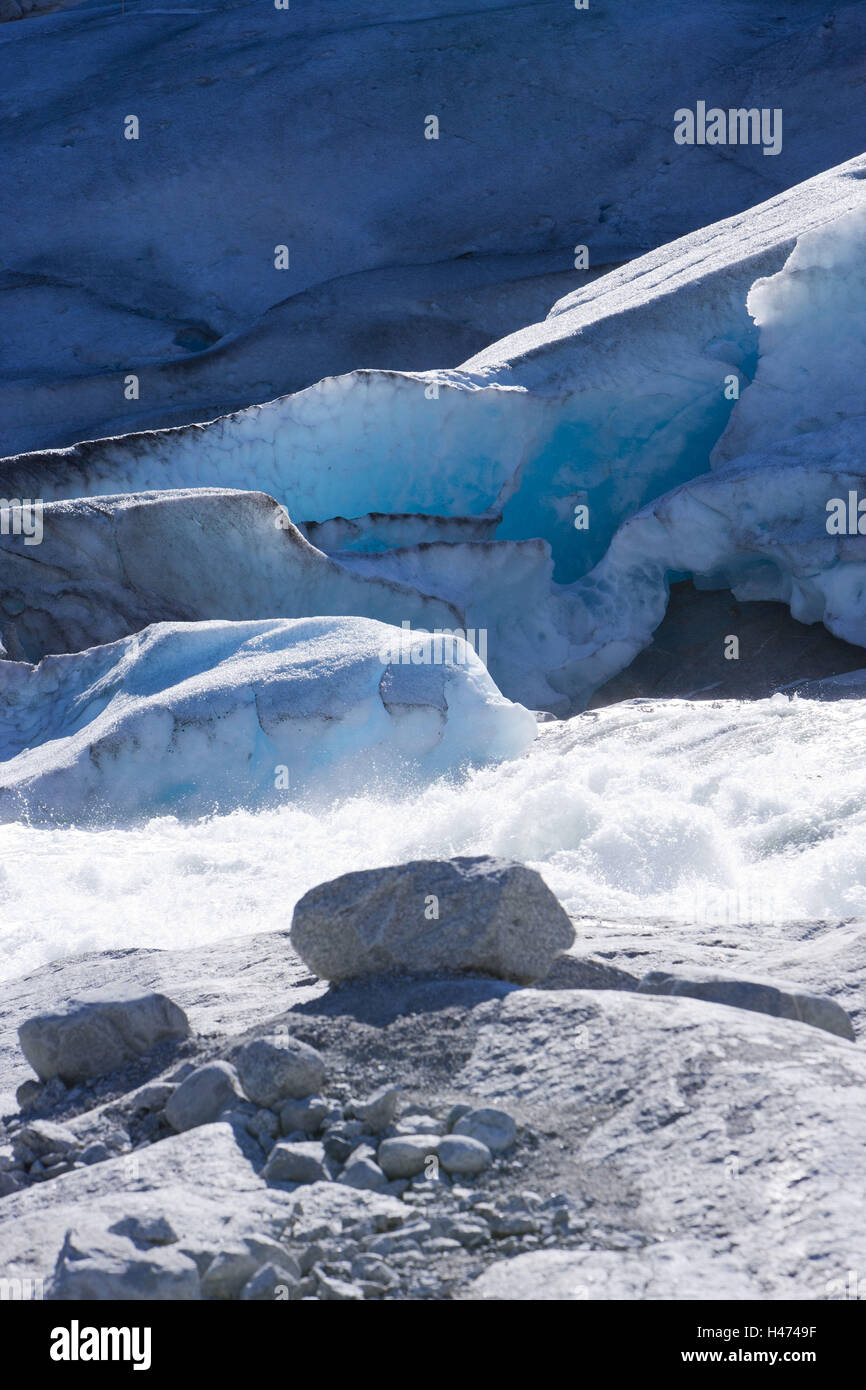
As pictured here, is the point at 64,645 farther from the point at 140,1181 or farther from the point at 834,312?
the point at 140,1181

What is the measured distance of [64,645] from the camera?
688 centimetres

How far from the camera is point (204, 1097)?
2.05 metres

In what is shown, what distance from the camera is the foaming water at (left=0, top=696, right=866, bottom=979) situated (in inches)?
151

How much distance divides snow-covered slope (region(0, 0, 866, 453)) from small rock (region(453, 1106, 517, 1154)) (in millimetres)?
Answer: 10487

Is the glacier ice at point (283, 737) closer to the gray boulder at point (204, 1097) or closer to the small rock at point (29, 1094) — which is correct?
the small rock at point (29, 1094)

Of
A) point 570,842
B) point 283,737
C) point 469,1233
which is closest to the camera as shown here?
point 469,1233

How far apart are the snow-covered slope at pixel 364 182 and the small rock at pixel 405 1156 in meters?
10.5

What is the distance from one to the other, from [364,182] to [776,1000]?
40.4 feet

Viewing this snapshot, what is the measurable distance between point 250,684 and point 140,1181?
3666mm

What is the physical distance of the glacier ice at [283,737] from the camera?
207 inches

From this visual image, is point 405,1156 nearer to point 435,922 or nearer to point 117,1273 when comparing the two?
point 117,1273

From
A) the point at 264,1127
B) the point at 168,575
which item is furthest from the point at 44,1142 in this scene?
the point at 168,575

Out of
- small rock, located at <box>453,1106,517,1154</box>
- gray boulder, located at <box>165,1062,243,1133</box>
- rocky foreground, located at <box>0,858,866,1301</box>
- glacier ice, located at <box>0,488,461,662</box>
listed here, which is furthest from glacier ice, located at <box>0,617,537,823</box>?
small rock, located at <box>453,1106,517,1154</box>

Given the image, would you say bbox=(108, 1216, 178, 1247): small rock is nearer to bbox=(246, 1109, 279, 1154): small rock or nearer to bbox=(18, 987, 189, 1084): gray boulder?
bbox=(246, 1109, 279, 1154): small rock
